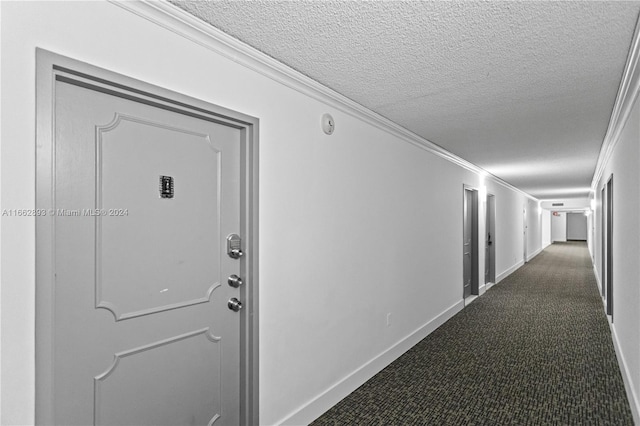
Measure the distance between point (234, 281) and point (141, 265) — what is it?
0.55m

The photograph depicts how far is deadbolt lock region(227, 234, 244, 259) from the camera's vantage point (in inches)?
84.0

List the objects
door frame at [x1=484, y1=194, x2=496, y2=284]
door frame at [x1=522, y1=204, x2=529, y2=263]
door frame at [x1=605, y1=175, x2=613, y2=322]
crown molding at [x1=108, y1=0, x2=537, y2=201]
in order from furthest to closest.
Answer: door frame at [x1=522, y1=204, x2=529, y2=263], door frame at [x1=484, y1=194, x2=496, y2=284], door frame at [x1=605, y1=175, x2=613, y2=322], crown molding at [x1=108, y1=0, x2=537, y2=201]

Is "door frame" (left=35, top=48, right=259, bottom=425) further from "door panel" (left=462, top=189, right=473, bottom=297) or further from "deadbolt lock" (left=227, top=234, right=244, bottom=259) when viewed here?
"door panel" (left=462, top=189, right=473, bottom=297)

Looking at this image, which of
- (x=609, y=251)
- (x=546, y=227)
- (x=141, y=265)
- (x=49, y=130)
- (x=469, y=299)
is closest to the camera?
(x=49, y=130)

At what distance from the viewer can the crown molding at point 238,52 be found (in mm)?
1633

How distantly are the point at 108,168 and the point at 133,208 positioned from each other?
204 mm

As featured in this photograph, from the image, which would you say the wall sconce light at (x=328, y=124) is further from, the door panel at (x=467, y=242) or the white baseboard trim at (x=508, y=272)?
the white baseboard trim at (x=508, y=272)

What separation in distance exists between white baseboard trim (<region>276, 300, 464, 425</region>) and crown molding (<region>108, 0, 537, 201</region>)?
7.06ft

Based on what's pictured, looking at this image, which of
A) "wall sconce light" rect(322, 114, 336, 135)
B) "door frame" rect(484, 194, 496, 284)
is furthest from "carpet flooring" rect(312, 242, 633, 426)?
"door frame" rect(484, 194, 496, 284)

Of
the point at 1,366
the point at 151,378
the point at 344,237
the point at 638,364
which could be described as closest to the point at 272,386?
the point at 151,378

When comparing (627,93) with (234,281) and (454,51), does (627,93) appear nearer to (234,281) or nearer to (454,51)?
(454,51)

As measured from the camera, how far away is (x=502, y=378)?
3287 mm

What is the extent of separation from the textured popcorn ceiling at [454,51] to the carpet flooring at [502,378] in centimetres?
233

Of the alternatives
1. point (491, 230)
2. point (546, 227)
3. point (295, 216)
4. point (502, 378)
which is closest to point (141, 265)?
point (295, 216)
